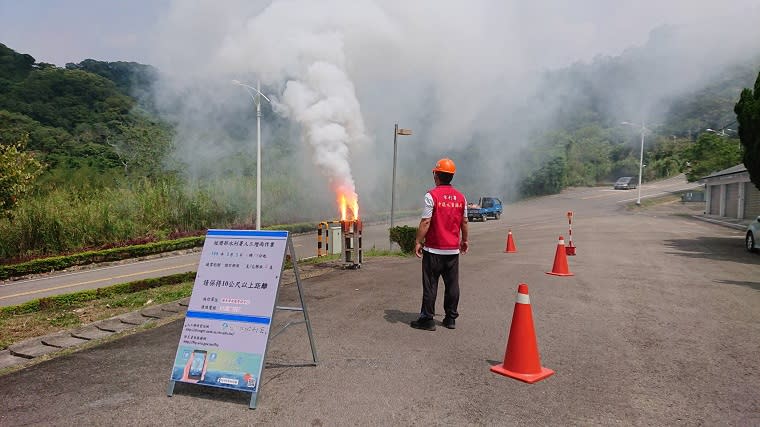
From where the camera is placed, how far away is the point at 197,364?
371 cm

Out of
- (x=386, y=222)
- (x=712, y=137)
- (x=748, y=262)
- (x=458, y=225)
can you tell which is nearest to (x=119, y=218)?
(x=386, y=222)

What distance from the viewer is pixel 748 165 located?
12.8 m

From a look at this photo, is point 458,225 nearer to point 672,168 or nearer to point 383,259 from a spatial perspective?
point 383,259

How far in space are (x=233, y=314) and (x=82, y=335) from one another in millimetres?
3224

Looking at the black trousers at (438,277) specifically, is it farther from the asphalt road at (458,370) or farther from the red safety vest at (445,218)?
the asphalt road at (458,370)

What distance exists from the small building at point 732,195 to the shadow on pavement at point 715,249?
10678 mm

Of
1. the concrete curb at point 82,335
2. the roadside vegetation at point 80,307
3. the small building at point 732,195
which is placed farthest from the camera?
the small building at point 732,195

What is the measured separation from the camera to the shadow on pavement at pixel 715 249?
12.1 meters

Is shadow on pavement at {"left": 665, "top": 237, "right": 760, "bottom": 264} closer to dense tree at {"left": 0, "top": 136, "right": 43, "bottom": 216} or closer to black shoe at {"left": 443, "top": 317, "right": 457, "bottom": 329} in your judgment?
black shoe at {"left": 443, "top": 317, "right": 457, "bottom": 329}

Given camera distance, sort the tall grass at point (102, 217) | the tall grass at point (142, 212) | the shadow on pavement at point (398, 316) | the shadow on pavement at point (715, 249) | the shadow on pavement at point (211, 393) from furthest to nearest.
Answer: the tall grass at point (142, 212) → the tall grass at point (102, 217) → the shadow on pavement at point (715, 249) → the shadow on pavement at point (398, 316) → the shadow on pavement at point (211, 393)

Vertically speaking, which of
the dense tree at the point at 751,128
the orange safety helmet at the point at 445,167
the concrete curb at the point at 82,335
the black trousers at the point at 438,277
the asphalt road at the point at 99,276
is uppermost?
the dense tree at the point at 751,128

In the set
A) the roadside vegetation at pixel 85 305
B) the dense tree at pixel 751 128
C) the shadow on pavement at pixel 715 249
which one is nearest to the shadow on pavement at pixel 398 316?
the roadside vegetation at pixel 85 305

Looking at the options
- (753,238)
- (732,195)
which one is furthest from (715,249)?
(732,195)

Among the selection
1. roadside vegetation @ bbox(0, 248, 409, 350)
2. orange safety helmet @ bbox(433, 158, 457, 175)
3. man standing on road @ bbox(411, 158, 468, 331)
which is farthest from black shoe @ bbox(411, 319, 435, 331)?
roadside vegetation @ bbox(0, 248, 409, 350)
